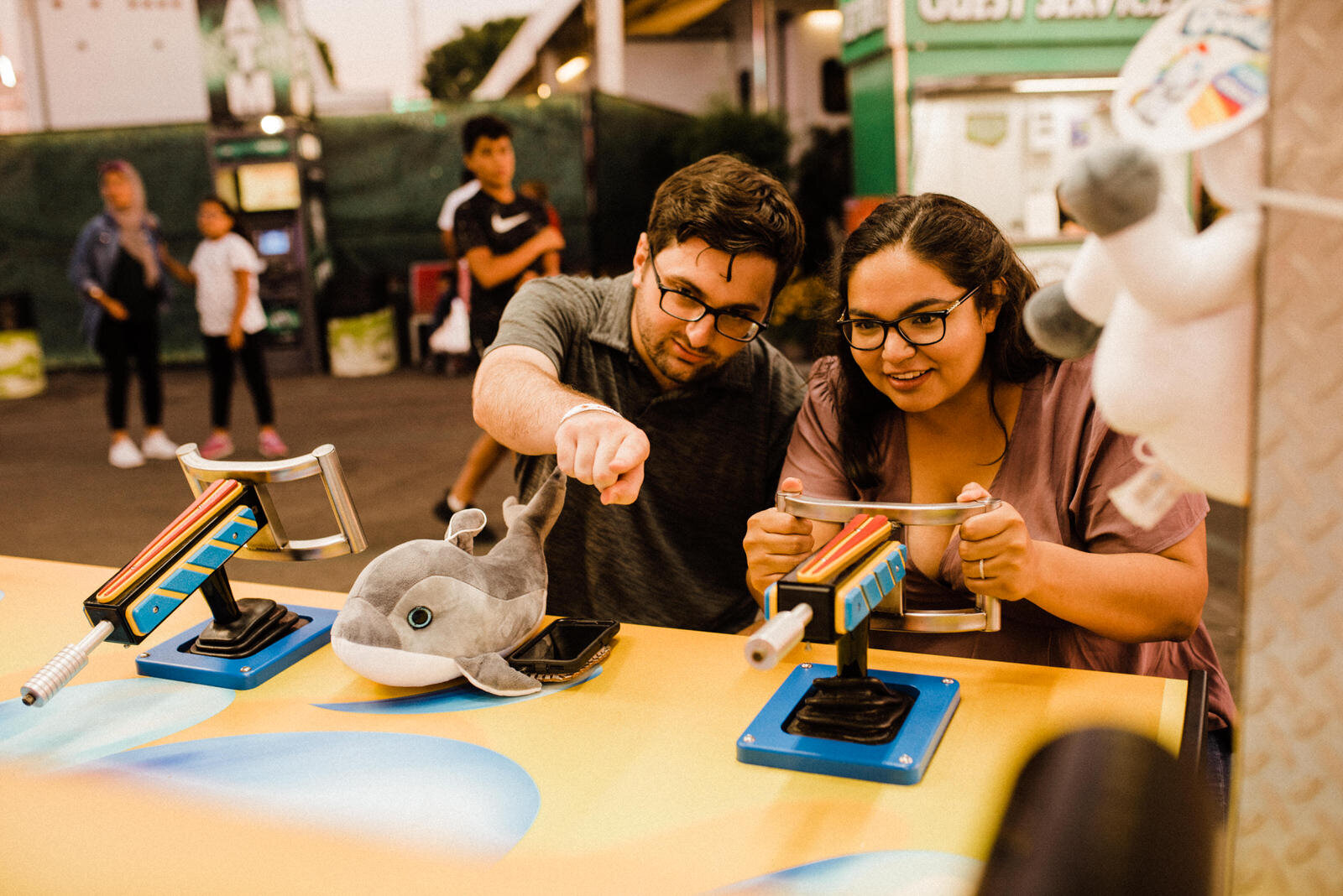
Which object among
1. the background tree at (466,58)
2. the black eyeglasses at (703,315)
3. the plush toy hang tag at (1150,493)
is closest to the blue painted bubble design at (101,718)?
the black eyeglasses at (703,315)

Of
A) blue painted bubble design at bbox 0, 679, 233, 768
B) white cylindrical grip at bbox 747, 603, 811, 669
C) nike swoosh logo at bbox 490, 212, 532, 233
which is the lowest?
blue painted bubble design at bbox 0, 679, 233, 768

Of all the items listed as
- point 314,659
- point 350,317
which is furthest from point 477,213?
point 350,317

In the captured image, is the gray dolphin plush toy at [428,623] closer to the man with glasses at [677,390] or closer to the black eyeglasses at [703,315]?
the man with glasses at [677,390]

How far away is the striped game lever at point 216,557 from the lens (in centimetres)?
108

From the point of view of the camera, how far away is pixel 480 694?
1.11 m

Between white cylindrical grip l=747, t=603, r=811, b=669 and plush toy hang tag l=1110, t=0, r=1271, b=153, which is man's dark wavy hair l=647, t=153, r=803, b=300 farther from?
plush toy hang tag l=1110, t=0, r=1271, b=153

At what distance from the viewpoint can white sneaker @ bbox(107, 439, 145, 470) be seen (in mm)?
5301

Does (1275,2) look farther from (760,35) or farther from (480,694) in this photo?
(760,35)

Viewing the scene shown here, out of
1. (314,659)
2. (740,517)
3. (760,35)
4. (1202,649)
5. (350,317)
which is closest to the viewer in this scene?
(314,659)

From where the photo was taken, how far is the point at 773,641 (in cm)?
73

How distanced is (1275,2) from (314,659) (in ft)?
3.75

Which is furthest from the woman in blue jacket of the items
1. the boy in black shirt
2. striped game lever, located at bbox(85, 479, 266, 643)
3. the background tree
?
the background tree

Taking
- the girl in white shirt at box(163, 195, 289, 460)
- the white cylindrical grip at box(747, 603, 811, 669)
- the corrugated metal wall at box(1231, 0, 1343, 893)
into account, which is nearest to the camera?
the corrugated metal wall at box(1231, 0, 1343, 893)

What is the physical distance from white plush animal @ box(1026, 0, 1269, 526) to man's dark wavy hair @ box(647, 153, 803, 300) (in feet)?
Result: 3.00
